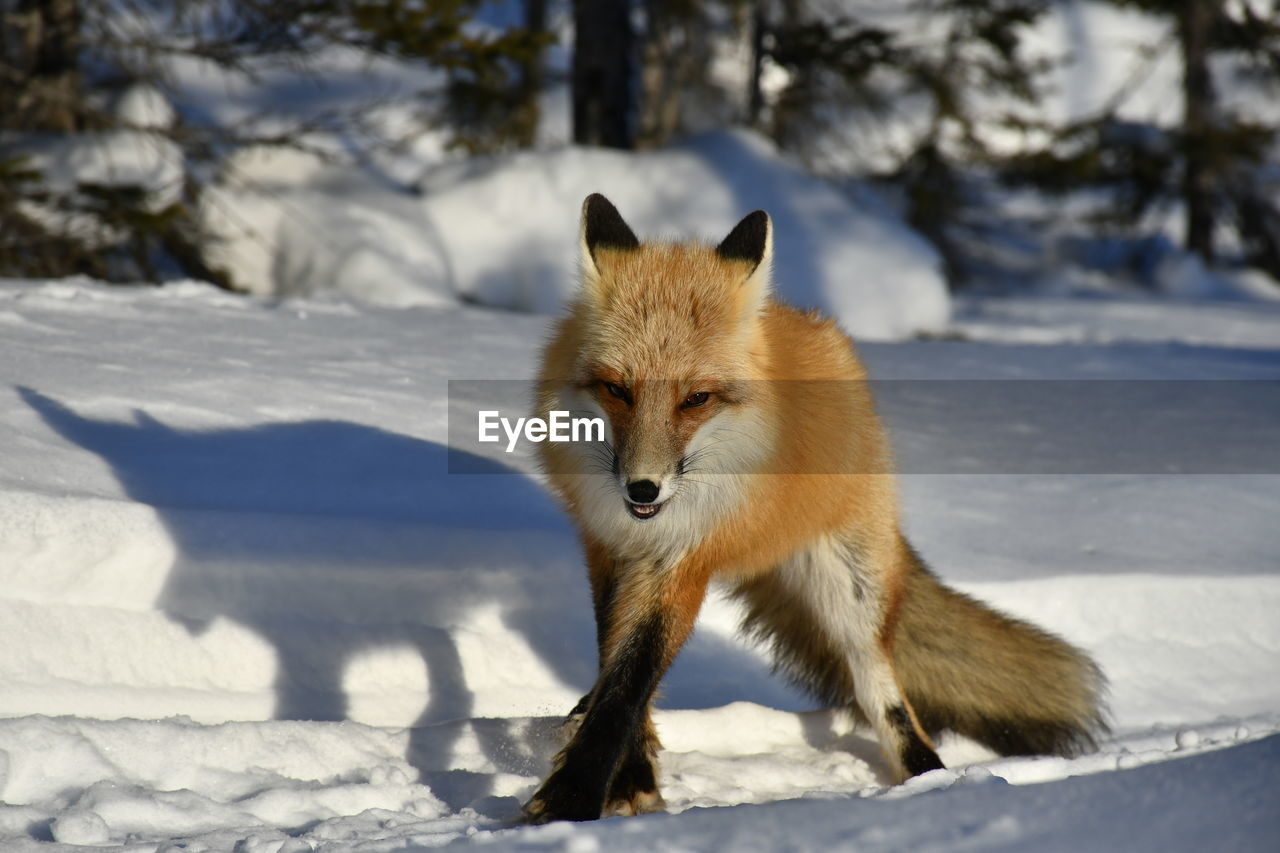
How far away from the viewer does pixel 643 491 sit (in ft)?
8.12

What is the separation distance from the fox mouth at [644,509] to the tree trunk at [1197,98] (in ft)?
51.7

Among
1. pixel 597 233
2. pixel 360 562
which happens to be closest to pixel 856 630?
pixel 597 233

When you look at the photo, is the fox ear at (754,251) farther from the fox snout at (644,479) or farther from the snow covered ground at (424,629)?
the snow covered ground at (424,629)

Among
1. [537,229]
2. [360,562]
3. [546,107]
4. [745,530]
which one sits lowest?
[360,562]

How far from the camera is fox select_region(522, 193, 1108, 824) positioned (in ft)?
8.63

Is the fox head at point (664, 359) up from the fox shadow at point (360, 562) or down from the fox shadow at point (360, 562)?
up

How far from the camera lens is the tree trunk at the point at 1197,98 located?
51.4ft

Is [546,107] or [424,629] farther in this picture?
[546,107]

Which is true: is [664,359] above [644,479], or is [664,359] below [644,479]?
above

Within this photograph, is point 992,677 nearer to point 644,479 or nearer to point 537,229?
point 644,479

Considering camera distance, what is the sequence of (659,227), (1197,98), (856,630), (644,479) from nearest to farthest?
(644,479) → (856,630) → (659,227) → (1197,98)

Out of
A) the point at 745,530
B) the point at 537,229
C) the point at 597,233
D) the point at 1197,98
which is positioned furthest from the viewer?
the point at 1197,98

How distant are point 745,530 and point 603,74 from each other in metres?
8.54

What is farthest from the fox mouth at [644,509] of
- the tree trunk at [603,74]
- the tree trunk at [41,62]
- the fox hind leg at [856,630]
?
the tree trunk at [603,74]
